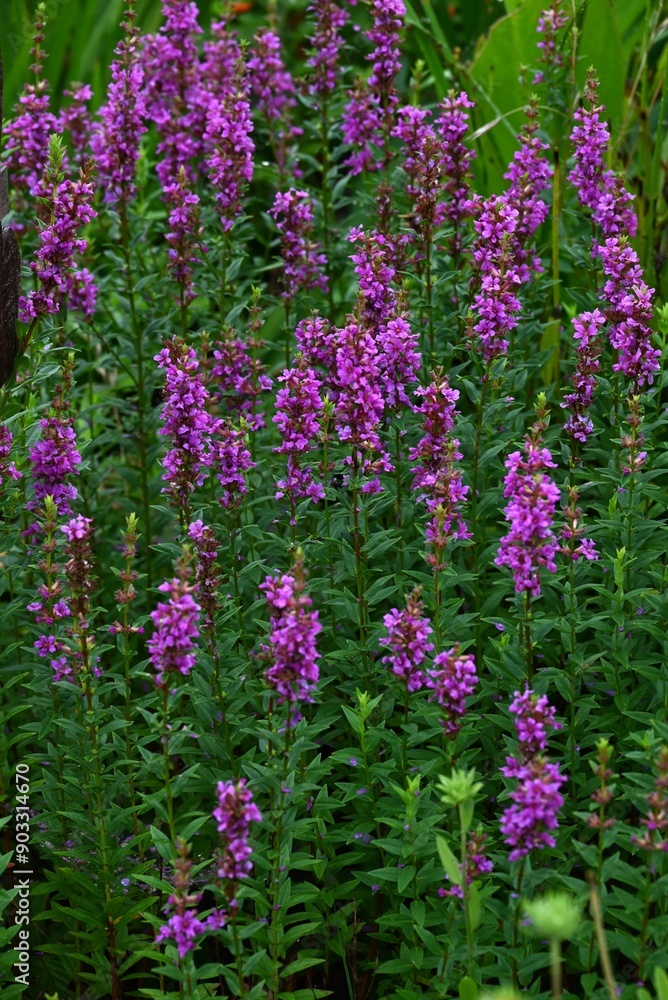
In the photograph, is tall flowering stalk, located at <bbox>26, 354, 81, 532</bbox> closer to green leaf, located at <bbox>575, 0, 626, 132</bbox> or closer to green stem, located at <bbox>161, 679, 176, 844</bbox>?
green stem, located at <bbox>161, 679, 176, 844</bbox>

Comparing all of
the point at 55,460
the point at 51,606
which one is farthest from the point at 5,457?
the point at 51,606

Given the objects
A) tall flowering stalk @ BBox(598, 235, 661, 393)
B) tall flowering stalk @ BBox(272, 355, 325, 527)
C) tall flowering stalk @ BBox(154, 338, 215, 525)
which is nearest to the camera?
tall flowering stalk @ BBox(272, 355, 325, 527)

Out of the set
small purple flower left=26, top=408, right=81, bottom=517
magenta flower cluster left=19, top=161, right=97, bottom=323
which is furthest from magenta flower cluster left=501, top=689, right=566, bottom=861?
magenta flower cluster left=19, top=161, right=97, bottom=323

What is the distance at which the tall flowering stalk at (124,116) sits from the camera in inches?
190

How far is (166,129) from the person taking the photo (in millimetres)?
5398

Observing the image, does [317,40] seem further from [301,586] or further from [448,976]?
[448,976]

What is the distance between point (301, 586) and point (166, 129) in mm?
3095

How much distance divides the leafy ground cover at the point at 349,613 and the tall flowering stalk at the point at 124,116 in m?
0.01

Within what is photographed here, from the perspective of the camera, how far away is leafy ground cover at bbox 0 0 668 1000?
315 centimetres

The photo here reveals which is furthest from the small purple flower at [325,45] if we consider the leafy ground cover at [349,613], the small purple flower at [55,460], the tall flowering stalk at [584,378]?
the small purple flower at [55,460]

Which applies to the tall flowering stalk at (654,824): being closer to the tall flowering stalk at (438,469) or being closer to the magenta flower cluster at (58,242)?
the tall flowering stalk at (438,469)

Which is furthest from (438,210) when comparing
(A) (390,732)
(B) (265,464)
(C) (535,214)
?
(A) (390,732)

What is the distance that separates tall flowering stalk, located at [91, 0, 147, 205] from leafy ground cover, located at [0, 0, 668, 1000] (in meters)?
0.01

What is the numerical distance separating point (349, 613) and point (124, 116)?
2.28 meters
